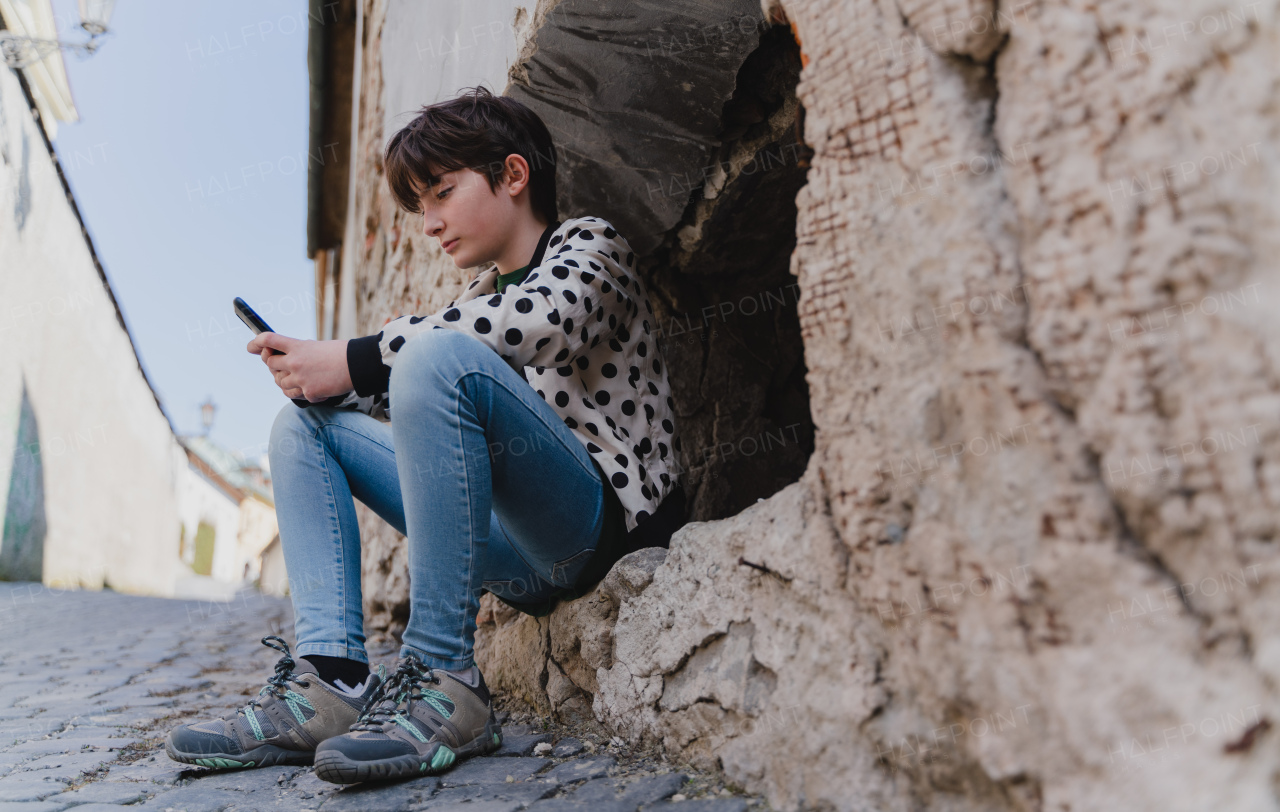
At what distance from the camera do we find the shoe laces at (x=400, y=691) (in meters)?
1.25

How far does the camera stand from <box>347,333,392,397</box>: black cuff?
1422mm

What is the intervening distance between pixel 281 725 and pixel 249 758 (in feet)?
0.24

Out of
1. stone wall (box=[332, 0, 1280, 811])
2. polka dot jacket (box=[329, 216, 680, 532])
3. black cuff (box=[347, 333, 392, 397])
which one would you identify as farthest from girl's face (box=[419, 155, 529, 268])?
stone wall (box=[332, 0, 1280, 811])

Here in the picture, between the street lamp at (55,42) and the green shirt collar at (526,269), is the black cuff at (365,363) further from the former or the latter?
the street lamp at (55,42)

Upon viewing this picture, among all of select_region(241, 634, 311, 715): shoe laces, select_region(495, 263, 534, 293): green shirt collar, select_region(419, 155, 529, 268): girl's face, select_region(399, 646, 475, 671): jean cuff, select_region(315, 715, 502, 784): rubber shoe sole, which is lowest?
select_region(315, 715, 502, 784): rubber shoe sole

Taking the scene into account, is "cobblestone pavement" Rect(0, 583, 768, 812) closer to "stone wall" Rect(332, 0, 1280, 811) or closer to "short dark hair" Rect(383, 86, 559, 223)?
"stone wall" Rect(332, 0, 1280, 811)

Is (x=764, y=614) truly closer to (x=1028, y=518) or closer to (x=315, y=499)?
(x=1028, y=518)

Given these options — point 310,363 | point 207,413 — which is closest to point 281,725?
point 310,363

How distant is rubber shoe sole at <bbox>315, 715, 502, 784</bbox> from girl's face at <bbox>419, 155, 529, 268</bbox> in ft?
3.05

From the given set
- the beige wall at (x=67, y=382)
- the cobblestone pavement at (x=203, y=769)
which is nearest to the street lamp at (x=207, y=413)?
the beige wall at (x=67, y=382)

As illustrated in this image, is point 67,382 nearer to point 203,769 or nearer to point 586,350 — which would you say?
point 203,769

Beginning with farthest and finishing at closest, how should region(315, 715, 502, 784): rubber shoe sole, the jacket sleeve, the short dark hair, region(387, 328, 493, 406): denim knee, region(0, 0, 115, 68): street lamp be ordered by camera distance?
region(0, 0, 115, 68): street lamp < the short dark hair < the jacket sleeve < region(387, 328, 493, 406): denim knee < region(315, 715, 502, 784): rubber shoe sole

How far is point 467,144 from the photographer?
65.8 inches

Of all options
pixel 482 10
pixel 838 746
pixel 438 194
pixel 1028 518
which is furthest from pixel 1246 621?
pixel 482 10
